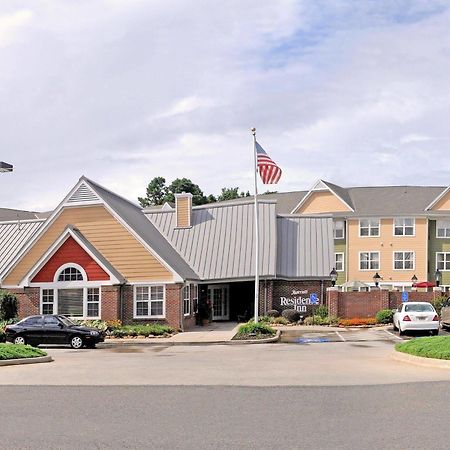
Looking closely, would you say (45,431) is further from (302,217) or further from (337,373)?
(302,217)

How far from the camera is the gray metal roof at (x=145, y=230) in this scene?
37.8 meters

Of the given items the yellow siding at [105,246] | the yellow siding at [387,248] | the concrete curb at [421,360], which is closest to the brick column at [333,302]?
the yellow siding at [105,246]

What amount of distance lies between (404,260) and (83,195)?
32.5 metres

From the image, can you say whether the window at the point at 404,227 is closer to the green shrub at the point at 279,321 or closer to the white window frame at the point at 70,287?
the green shrub at the point at 279,321

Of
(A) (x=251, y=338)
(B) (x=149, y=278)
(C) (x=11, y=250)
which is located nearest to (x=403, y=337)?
(A) (x=251, y=338)

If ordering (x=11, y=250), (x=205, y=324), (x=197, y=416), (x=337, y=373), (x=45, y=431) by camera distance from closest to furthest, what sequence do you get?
(x=45, y=431)
(x=197, y=416)
(x=337, y=373)
(x=205, y=324)
(x=11, y=250)

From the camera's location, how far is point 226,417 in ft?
36.0

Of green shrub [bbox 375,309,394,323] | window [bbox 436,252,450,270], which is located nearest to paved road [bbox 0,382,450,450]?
green shrub [bbox 375,309,394,323]

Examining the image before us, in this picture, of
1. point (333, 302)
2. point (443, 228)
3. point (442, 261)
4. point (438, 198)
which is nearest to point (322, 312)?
point (333, 302)

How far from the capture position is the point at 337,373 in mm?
16828

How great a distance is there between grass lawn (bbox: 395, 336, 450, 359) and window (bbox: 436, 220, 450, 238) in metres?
42.8

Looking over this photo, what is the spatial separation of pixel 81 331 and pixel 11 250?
17023mm

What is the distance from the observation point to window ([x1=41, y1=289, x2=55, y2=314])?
37.0m

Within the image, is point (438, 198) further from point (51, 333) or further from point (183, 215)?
point (51, 333)
